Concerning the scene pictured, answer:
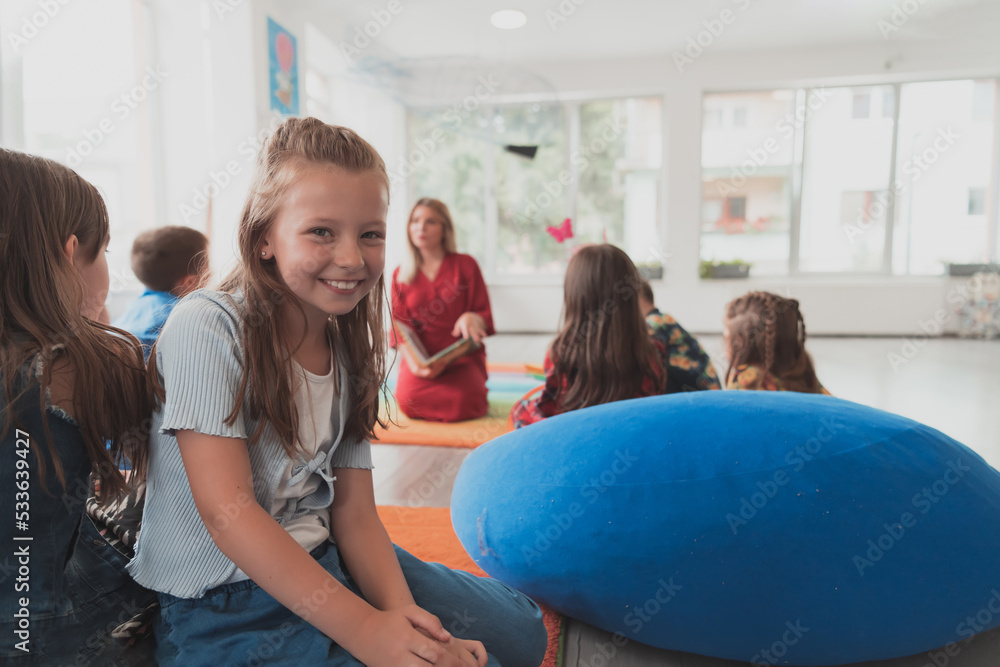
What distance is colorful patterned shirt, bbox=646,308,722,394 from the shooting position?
2301 mm

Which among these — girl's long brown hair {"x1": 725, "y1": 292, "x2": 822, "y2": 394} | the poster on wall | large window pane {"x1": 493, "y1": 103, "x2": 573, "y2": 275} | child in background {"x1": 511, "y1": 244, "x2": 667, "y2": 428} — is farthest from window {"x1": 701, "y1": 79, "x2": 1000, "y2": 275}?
child in background {"x1": 511, "y1": 244, "x2": 667, "y2": 428}

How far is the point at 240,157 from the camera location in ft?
14.4

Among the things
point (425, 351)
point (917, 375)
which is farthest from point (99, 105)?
point (917, 375)

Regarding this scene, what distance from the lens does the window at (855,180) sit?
20.9 feet

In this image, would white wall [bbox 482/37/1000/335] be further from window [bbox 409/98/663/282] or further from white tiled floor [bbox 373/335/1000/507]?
white tiled floor [bbox 373/335/1000/507]

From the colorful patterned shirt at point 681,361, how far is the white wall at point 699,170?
4.51m

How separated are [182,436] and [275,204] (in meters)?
0.32

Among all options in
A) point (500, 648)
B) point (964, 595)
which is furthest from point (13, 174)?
point (964, 595)

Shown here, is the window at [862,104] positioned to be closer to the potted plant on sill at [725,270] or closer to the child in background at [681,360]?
the potted plant on sill at [725,270]

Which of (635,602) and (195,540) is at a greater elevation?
(195,540)

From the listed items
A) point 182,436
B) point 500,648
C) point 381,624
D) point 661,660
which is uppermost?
point 182,436

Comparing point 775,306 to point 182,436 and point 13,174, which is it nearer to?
point 182,436

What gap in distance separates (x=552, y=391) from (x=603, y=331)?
0.29m

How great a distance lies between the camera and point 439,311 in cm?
347
